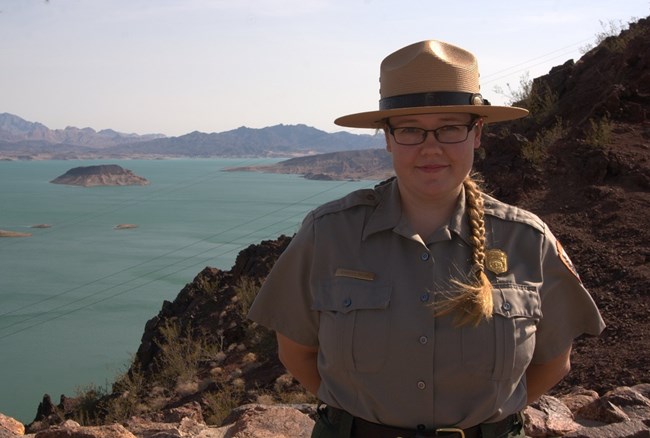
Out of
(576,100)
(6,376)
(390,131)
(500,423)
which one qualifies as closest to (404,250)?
(390,131)

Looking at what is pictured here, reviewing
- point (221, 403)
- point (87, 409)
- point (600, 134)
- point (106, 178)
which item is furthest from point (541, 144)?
point (106, 178)

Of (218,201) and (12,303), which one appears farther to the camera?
(218,201)

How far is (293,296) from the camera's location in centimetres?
212

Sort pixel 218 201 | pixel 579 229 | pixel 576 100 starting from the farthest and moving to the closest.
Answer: pixel 218 201
pixel 576 100
pixel 579 229

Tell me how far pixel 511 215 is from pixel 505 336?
354 millimetres

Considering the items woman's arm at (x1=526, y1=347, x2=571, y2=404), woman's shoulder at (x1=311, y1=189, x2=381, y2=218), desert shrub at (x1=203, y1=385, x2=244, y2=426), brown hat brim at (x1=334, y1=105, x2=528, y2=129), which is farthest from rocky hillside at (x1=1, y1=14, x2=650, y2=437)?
Result: woman's shoulder at (x1=311, y1=189, x2=381, y2=218)

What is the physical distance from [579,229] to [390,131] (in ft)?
22.5

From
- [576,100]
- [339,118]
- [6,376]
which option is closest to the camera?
[339,118]

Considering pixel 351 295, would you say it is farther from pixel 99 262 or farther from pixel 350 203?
pixel 99 262

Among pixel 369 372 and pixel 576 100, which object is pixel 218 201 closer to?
pixel 576 100

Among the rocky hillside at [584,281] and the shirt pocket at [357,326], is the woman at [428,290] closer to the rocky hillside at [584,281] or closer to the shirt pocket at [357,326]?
the shirt pocket at [357,326]

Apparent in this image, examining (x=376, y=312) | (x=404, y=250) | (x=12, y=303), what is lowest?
(x=12, y=303)

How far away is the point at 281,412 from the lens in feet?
15.0

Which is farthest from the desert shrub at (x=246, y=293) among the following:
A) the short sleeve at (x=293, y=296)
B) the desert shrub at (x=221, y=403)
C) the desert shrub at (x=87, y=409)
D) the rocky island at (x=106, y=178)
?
the rocky island at (x=106, y=178)
